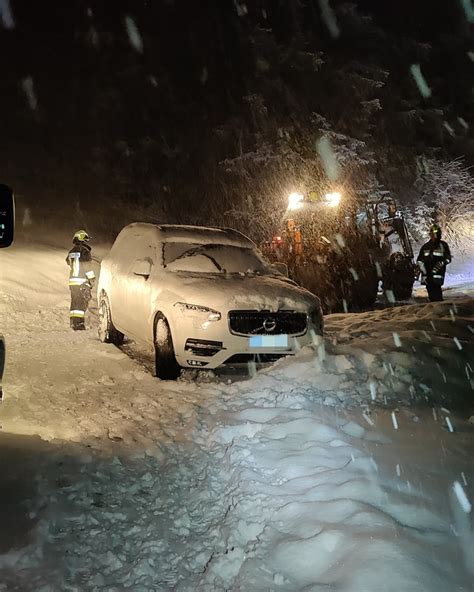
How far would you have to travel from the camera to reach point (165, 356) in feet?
21.9

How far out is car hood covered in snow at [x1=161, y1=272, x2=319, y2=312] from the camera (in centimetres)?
656

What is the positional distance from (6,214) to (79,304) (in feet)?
21.8

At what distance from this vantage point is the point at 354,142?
23641mm

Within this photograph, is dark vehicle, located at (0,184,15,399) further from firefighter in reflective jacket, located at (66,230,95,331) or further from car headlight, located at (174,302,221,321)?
firefighter in reflective jacket, located at (66,230,95,331)

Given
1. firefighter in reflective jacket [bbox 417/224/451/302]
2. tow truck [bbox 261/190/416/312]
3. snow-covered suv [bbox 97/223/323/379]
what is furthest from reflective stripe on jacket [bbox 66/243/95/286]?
firefighter in reflective jacket [bbox 417/224/451/302]

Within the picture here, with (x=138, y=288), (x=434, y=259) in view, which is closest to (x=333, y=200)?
(x=434, y=259)

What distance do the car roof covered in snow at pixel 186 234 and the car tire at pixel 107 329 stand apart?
1.13 meters

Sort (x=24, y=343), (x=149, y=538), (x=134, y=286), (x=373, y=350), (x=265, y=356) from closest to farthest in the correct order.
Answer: (x=149, y=538) → (x=265, y=356) → (x=373, y=350) → (x=134, y=286) → (x=24, y=343)

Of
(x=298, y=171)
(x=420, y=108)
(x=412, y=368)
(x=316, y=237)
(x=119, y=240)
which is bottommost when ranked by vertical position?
(x=412, y=368)

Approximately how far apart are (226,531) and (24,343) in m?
6.38

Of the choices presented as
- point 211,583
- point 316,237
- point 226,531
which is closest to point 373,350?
point 226,531

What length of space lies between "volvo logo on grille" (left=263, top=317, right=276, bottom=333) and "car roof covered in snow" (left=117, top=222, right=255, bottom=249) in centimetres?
196

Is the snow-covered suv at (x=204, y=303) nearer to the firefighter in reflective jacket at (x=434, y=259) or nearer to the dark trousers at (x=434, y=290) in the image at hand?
the firefighter in reflective jacket at (x=434, y=259)

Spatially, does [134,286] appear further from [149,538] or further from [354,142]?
[354,142]
